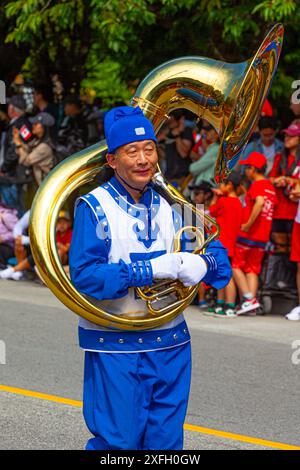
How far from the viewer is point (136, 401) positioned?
14.3 feet

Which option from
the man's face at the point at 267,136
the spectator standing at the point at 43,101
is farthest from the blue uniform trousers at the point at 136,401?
the spectator standing at the point at 43,101

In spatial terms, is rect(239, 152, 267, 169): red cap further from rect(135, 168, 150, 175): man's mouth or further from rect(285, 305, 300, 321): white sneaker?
rect(135, 168, 150, 175): man's mouth

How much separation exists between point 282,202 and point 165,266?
617 cm

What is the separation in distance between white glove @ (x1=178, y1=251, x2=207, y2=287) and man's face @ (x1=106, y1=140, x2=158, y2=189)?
352 mm

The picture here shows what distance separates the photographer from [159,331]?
14.6 feet

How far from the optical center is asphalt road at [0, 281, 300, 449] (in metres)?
6.08

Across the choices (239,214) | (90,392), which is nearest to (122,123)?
(90,392)

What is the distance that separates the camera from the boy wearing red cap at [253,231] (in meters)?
10.1

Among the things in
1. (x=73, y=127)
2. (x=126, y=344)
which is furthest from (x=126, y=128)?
(x=73, y=127)

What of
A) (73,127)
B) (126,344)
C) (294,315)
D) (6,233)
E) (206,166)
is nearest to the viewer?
(126,344)

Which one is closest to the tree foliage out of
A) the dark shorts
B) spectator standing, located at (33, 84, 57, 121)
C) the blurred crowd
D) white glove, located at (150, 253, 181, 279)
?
spectator standing, located at (33, 84, 57, 121)

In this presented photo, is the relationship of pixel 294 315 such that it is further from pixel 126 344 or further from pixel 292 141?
pixel 126 344

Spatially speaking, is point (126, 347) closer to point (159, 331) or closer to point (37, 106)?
point (159, 331)
